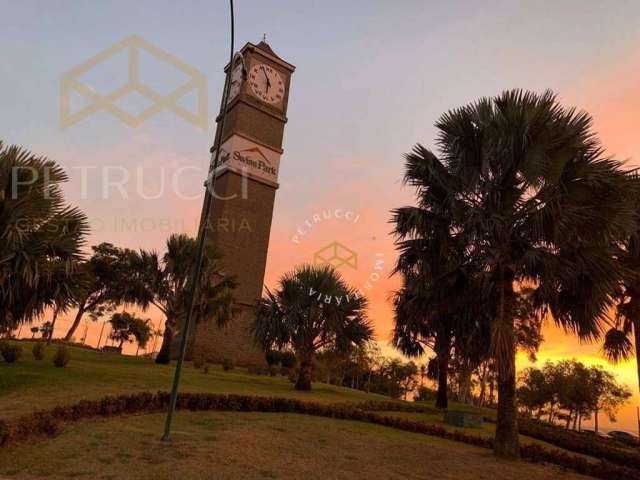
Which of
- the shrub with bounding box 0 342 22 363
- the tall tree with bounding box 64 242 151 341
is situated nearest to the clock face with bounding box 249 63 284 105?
the tall tree with bounding box 64 242 151 341

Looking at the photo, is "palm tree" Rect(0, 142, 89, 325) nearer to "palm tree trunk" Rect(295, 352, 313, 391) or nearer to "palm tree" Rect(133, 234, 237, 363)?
"palm tree" Rect(133, 234, 237, 363)

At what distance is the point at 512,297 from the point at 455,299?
162 cm

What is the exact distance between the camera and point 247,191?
137ft

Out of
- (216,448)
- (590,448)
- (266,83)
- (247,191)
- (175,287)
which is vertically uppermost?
(266,83)

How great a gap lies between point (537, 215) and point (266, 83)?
3875 cm

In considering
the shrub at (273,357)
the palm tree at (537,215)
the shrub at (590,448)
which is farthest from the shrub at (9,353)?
the shrub at (273,357)

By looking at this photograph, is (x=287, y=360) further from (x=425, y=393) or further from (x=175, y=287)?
(x=425, y=393)

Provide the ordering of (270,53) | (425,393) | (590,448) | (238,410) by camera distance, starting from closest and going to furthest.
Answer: (238,410)
(590,448)
(270,53)
(425,393)

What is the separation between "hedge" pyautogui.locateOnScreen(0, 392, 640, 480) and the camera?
9.09 metres

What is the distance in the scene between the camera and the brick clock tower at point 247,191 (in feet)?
127

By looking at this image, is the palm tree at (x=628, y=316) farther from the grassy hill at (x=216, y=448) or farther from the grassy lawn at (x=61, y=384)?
Result: the grassy lawn at (x=61, y=384)

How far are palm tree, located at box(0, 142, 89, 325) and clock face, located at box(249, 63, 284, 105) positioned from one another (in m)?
33.4

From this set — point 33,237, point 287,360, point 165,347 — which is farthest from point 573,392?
point 33,237

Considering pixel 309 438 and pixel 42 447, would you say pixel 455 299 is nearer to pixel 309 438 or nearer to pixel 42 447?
pixel 309 438
